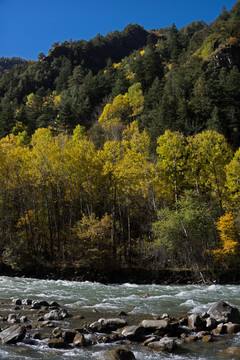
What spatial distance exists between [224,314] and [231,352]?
2.87 meters

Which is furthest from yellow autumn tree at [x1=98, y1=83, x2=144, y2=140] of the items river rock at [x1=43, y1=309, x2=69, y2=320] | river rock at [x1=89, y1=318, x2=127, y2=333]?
river rock at [x1=89, y1=318, x2=127, y2=333]

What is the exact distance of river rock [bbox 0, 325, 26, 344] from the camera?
876 cm

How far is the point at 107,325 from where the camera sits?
1002 centimetres

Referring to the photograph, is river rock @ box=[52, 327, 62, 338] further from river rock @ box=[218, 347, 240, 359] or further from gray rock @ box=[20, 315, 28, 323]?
river rock @ box=[218, 347, 240, 359]

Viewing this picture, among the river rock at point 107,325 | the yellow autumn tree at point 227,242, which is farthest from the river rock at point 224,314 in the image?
the yellow autumn tree at point 227,242

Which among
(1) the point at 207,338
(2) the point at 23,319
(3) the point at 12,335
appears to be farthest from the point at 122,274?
(3) the point at 12,335

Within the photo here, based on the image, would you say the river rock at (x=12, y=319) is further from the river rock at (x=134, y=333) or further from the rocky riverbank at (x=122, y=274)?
the rocky riverbank at (x=122, y=274)

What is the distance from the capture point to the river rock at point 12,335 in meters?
8.76

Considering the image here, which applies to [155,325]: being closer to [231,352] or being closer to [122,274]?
[231,352]

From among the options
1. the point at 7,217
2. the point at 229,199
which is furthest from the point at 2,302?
the point at 229,199

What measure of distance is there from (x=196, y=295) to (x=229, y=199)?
13154 mm

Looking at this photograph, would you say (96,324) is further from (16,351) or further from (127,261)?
(127,261)

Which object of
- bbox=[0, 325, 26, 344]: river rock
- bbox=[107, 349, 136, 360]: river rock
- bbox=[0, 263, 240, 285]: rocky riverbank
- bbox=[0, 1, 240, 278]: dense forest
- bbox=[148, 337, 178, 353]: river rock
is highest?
bbox=[0, 1, 240, 278]: dense forest

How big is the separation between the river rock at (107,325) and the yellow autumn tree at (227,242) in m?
13.2
